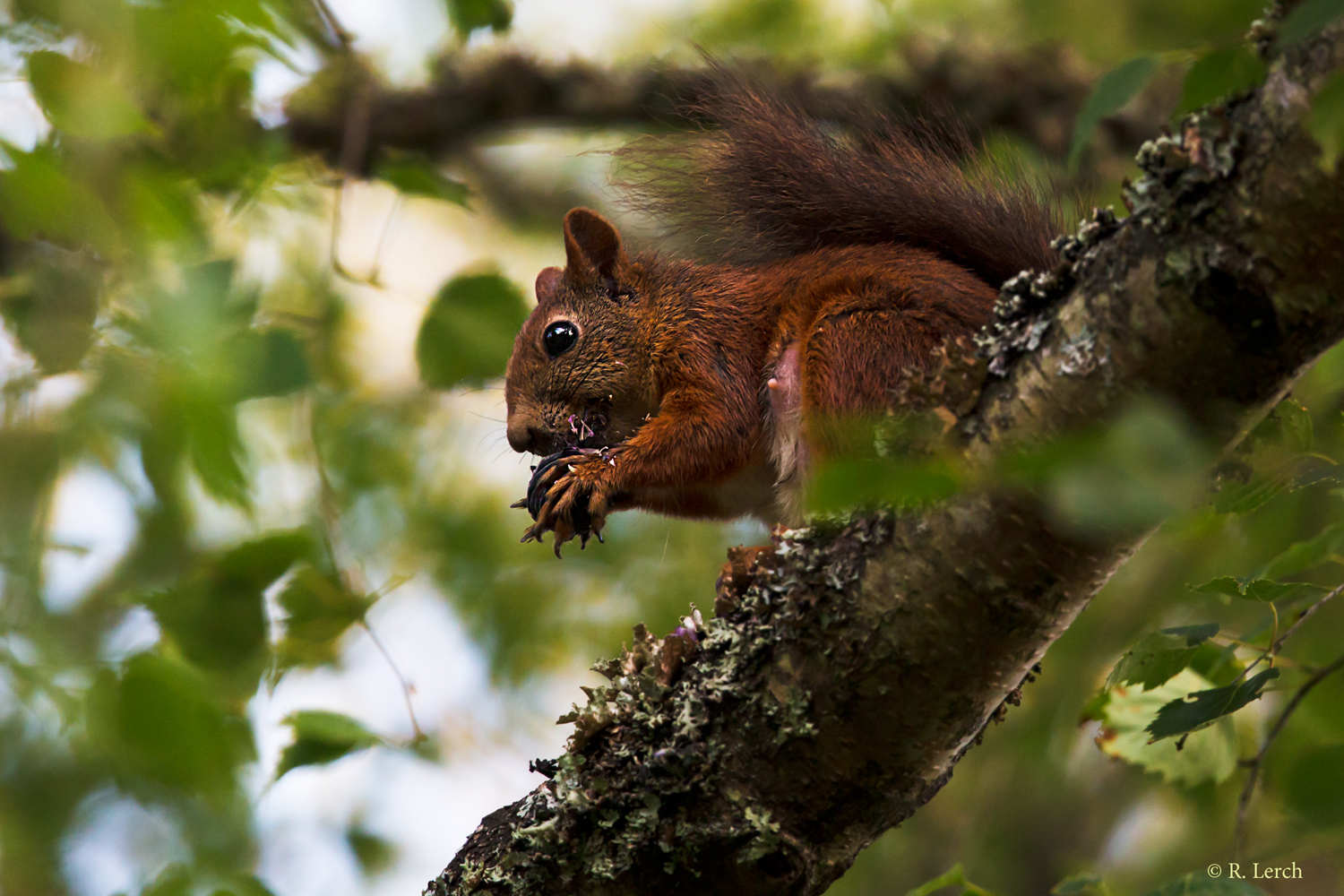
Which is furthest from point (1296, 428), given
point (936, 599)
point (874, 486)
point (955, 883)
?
point (874, 486)

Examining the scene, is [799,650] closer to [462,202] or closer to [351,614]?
[351,614]

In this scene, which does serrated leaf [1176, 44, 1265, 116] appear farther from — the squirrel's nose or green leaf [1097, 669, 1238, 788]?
the squirrel's nose

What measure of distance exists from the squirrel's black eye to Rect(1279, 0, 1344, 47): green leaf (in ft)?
5.94

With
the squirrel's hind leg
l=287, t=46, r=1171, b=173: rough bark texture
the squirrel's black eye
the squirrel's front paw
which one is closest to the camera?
the squirrel's hind leg

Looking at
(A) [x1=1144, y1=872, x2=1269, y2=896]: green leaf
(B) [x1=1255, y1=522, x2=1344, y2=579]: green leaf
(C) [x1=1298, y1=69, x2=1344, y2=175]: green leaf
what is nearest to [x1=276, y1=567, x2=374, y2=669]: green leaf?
(A) [x1=1144, y1=872, x2=1269, y2=896]: green leaf

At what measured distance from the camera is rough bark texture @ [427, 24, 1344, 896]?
948mm

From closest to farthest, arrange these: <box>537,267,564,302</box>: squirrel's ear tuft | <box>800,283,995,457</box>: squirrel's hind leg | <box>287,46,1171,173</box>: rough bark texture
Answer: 1. <box>800,283,995,457</box>: squirrel's hind leg
2. <box>537,267,564,302</box>: squirrel's ear tuft
3. <box>287,46,1171,173</box>: rough bark texture

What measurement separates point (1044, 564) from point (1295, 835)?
76 cm

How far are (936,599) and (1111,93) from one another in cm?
63

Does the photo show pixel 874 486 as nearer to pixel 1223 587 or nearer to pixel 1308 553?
pixel 1223 587

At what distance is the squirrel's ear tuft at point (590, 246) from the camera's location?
2359 millimetres

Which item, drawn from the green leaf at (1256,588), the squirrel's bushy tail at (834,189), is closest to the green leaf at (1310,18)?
the green leaf at (1256,588)

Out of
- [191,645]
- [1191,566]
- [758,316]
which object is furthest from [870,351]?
[1191,566]

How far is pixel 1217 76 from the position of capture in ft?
2.47
